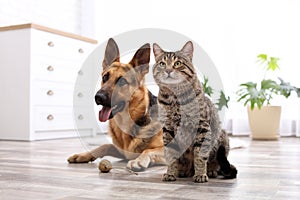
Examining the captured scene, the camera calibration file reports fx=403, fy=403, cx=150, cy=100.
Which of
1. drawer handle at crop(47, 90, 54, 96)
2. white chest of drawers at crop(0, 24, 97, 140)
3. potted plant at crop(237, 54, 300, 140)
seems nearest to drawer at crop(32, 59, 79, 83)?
white chest of drawers at crop(0, 24, 97, 140)

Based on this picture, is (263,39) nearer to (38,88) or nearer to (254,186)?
(38,88)

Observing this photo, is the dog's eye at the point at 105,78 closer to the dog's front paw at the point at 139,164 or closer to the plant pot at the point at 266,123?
the dog's front paw at the point at 139,164

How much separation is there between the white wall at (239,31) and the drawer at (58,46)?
802 millimetres

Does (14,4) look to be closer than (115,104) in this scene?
No

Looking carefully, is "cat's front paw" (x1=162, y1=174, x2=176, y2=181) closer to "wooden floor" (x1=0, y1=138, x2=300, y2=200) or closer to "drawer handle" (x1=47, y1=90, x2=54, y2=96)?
"wooden floor" (x1=0, y1=138, x2=300, y2=200)

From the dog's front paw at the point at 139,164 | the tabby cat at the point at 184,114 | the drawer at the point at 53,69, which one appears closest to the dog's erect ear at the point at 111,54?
the tabby cat at the point at 184,114

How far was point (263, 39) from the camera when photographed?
3768 millimetres

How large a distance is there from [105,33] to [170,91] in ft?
10.5

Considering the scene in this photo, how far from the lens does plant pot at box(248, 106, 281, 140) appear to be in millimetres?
3486

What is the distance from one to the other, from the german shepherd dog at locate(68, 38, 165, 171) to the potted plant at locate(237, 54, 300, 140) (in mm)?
1979

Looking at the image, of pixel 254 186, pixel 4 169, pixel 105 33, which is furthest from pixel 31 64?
pixel 254 186

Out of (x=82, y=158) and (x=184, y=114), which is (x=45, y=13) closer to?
(x=82, y=158)

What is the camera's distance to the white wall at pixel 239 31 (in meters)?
3.66

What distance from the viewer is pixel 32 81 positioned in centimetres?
322
